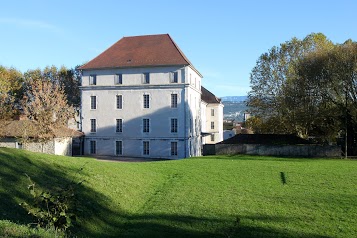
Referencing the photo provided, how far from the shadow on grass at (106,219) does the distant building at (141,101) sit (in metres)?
28.6

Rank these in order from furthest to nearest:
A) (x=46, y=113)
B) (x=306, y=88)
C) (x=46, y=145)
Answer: (x=46, y=145), (x=306, y=88), (x=46, y=113)

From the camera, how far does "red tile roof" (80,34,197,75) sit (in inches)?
1734

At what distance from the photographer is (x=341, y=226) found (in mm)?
12562

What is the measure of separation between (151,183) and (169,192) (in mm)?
2360

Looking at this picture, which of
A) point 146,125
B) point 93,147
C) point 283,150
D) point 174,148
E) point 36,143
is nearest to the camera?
point 283,150

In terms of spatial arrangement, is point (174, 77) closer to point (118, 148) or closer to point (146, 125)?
point (146, 125)

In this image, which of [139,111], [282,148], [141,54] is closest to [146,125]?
[139,111]

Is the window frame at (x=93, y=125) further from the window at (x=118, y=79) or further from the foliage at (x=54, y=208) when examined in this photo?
the foliage at (x=54, y=208)

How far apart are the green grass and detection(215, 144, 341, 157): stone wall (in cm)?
1188

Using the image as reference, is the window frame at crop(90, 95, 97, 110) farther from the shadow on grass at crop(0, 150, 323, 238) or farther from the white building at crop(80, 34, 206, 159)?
the shadow on grass at crop(0, 150, 323, 238)

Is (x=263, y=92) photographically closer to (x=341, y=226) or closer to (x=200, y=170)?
(x=200, y=170)

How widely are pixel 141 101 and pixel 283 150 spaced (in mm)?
19013

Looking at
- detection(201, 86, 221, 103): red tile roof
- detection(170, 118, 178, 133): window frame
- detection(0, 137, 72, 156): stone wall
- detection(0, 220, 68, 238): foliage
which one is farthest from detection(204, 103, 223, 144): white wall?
detection(0, 220, 68, 238): foliage

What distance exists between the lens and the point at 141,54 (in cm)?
4581
